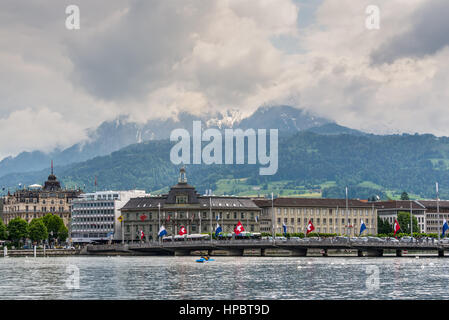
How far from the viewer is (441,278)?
107m

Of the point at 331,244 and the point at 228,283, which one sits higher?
the point at 331,244

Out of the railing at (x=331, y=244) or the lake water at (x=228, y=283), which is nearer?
the lake water at (x=228, y=283)

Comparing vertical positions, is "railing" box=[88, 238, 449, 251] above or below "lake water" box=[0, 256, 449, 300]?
above

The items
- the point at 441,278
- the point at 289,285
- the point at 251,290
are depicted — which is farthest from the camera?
the point at 441,278

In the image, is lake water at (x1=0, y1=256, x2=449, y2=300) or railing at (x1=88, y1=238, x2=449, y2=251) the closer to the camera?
lake water at (x1=0, y1=256, x2=449, y2=300)

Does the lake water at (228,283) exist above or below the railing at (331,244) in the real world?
below

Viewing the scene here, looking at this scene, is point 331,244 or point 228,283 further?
point 331,244
